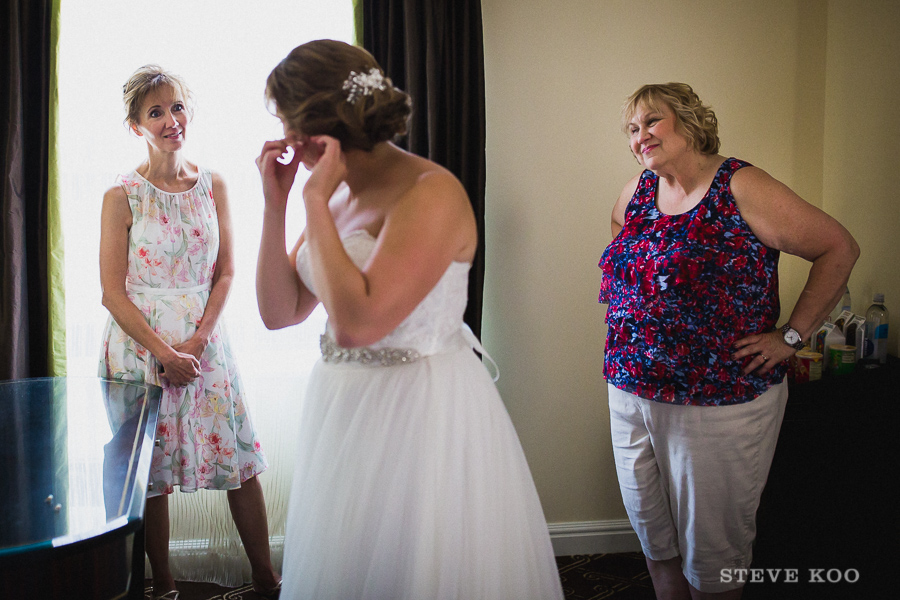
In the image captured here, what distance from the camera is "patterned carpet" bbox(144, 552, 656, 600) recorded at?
2607mm

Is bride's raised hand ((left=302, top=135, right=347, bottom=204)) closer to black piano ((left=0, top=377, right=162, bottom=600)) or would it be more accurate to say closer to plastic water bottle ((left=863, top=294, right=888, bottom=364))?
black piano ((left=0, top=377, right=162, bottom=600))

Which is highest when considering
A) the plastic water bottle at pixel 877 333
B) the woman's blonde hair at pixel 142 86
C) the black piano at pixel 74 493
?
the woman's blonde hair at pixel 142 86

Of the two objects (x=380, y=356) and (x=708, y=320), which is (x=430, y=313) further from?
(x=708, y=320)

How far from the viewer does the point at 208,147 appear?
8.84 feet

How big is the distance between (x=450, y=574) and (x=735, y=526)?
42.3 inches

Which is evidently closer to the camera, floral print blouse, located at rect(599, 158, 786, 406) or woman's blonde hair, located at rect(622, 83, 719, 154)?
floral print blouse, located at rect(599, 158, 786, 406)

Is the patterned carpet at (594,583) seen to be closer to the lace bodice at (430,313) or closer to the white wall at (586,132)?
the white wall at (586,132)

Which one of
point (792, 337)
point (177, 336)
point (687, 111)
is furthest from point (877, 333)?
point (177, 336)

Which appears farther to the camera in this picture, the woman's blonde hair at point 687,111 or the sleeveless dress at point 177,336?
the sleeveless dress at point 177,336

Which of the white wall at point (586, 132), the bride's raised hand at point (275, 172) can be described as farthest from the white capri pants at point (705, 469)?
the bride's raised hand at point (275, 172)

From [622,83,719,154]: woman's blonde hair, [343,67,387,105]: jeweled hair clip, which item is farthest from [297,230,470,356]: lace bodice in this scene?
[622,83,719,154]: woman's blonde hair

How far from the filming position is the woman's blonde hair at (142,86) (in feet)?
7.31

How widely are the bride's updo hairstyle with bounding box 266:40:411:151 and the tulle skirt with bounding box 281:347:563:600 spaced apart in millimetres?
468

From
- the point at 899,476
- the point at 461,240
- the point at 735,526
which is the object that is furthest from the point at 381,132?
the point at 899,476
